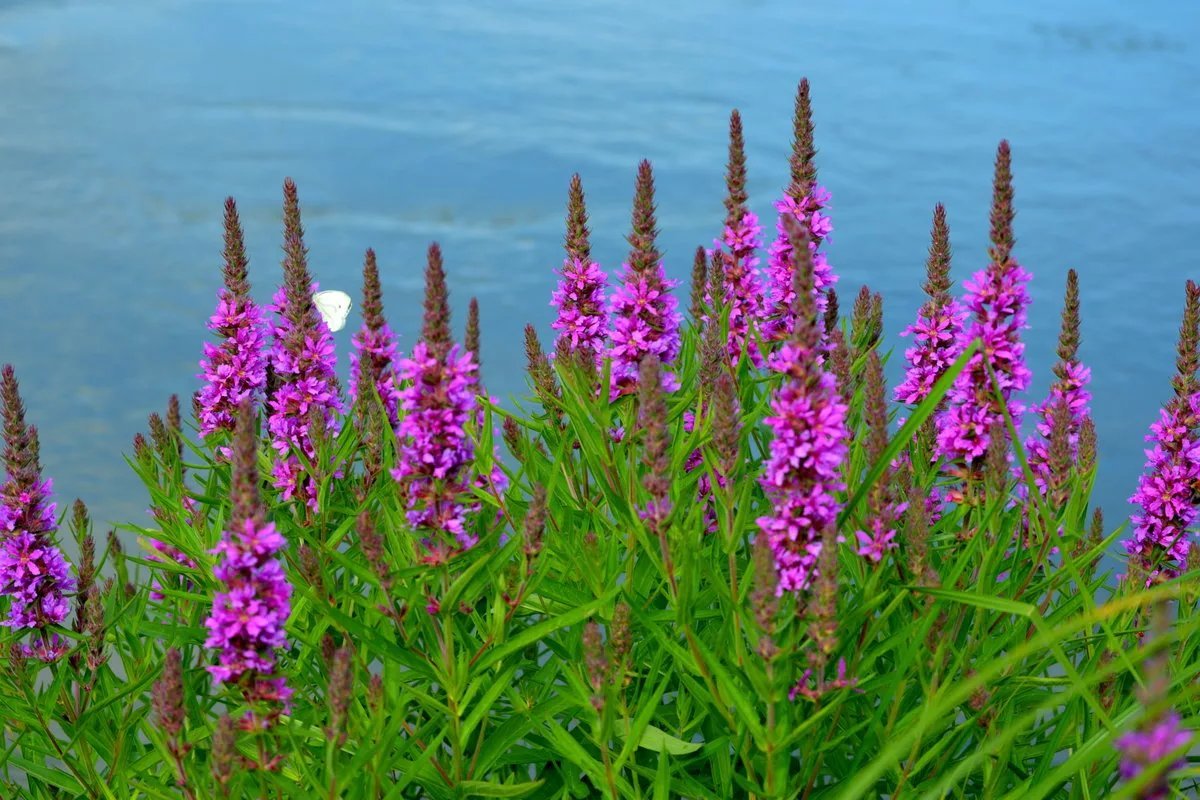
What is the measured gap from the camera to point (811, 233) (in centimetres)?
693

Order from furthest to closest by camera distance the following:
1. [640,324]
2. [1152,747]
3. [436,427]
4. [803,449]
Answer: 1. [640,324]
2. [436,427]
3. [803,449]
4. [1152,747]

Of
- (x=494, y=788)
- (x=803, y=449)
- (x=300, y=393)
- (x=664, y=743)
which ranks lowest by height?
(x=494, y=788)

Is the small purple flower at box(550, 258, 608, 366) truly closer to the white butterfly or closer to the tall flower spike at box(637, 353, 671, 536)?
the white butterfly

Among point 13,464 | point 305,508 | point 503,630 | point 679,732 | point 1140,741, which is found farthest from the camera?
point 305,508

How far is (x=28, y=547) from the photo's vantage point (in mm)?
5801

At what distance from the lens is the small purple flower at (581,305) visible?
255 inches

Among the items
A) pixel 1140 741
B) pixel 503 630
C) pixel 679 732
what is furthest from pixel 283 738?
pixel 1140 741

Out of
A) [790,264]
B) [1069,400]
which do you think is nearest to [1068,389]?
[1069,400]

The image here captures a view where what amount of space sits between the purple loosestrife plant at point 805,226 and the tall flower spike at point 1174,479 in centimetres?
183

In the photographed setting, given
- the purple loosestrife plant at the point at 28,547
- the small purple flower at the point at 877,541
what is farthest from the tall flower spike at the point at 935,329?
the purple loosestrife plant at the point at 28,547

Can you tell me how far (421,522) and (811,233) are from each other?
3.33 metres

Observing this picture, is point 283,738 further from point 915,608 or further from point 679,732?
point 915,608

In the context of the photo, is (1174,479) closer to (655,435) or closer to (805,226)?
(805,226)

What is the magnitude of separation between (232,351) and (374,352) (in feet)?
3.05
